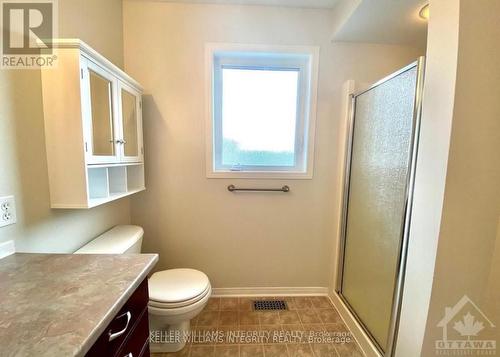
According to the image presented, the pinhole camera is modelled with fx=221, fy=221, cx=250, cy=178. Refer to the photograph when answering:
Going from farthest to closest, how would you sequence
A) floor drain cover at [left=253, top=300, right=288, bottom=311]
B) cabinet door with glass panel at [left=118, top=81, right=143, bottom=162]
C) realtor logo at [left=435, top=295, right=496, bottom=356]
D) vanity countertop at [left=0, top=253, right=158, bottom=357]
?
floor drain cover at [left=253, top=300, right=288, bottom=311] < cabinet door with glass panel at [left=118, top=81, right=143, bottom=162] < realtor logo at [left=435, top=295, right=496, bottom=356] < vanity countertop at [left=0, top=253, right=158, bottom=357]

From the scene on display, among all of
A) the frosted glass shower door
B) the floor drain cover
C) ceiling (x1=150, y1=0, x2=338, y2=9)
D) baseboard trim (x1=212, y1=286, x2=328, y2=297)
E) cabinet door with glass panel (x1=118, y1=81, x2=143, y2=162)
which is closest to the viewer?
the frosted glass shower door

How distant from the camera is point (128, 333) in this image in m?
0.75

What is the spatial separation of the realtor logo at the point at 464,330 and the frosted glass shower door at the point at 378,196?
27cm

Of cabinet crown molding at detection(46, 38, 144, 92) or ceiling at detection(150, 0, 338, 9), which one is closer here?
cabinet crown molding at detection(46, 38, 144, 92)

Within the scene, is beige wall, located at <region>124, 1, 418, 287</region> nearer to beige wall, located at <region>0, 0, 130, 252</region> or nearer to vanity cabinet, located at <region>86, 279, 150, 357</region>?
beige wall, located at <region>0, 0, 130, 252</region>

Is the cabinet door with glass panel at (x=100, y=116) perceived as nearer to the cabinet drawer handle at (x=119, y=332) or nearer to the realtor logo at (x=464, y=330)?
the cabinet drawer handle at (x=119, y=332)

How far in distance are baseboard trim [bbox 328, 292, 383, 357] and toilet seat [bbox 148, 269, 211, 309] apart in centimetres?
103

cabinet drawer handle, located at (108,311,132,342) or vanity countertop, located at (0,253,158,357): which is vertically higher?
vanity countertop, located at (0,253,158,357)

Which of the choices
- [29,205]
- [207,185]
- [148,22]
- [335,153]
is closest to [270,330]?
[207,185]

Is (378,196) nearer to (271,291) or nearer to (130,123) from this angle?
(271,291)

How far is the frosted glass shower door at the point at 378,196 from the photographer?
1.16 m

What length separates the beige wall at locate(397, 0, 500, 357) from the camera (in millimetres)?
819

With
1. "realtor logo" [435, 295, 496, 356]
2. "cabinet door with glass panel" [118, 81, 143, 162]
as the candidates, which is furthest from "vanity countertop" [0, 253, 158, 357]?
"realtor logo" [435, 295, 496, 356]

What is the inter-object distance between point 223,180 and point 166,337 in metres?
1.11
